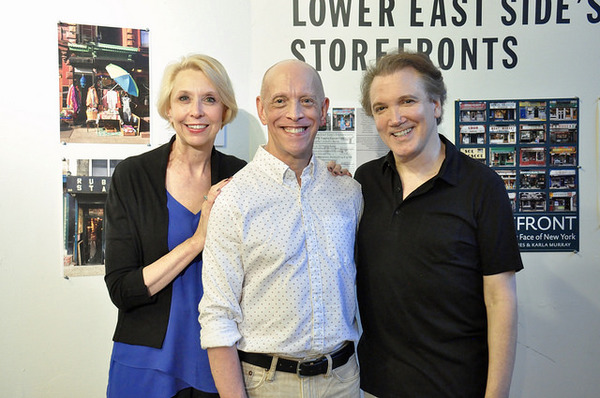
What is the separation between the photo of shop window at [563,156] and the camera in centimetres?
219

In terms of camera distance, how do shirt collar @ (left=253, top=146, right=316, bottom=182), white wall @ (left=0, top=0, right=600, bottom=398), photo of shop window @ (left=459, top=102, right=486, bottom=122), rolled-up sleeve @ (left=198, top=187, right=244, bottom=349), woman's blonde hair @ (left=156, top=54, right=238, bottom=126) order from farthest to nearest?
photo of shop window @ (left=459, top=102, right=486, bottom=122) → white wall @ (left=0, top=0, right=600, bottom=398) → woman's blonde hair @ (left=156, top=54, right=238, bottom=126) → shirt collar @ (left=253, top=146, right=316, bottom=182) → rolled-up sleeve @ (left=198, top=187, right=244, bottom=349)

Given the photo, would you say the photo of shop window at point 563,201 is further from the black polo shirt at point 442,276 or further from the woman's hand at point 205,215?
the woman's hand at point 205,215

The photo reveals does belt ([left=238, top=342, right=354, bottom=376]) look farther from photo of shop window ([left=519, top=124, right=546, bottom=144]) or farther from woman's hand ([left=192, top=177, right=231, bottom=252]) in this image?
photo of shop window ([left=519, top=124, right=546, bottom=144])

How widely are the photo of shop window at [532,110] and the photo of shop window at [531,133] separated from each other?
4cm

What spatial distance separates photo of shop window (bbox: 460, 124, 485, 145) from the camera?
2182 millimetres

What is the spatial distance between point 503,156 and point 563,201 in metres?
0.39

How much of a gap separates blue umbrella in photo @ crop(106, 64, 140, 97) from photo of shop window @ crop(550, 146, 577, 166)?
2112 mm

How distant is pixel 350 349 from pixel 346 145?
1119 millimetres

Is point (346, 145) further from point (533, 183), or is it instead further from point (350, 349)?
point (350, 349)

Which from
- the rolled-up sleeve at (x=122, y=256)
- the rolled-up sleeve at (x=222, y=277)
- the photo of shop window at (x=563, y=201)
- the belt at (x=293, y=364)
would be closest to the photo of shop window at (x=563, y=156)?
the photo of shop window at (x=563, y=201)

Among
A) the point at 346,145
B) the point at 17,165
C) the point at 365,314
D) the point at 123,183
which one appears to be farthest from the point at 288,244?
the point at 17,165

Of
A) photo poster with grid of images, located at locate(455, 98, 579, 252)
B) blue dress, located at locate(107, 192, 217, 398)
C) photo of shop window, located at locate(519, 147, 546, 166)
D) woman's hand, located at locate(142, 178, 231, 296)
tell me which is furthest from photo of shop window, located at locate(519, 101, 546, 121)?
blue dress, located at locate(107, 192, 217, 398)

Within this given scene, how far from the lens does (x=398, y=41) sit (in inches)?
85.7

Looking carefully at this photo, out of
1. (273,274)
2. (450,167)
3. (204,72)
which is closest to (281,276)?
(273,274)
